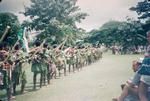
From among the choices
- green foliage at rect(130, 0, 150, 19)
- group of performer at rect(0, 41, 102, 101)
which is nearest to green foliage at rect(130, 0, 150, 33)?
green foliage at rect(130, 0, 150, 19)

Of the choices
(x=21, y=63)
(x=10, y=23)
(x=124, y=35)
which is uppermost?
(x=10, y=23)

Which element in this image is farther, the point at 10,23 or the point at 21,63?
the point at 10,23

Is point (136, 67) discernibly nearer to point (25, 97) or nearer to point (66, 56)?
point (25, 97)

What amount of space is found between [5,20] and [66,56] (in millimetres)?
23221

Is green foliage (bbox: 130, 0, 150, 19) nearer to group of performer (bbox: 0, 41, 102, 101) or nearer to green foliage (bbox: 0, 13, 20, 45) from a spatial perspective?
green foliage (bbox: 0, 13, 20, 45)

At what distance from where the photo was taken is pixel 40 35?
36.5 meters

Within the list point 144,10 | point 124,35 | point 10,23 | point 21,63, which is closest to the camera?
point 21,63

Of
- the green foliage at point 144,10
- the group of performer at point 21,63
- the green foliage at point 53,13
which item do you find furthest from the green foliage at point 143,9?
the group of performer at point 21,63

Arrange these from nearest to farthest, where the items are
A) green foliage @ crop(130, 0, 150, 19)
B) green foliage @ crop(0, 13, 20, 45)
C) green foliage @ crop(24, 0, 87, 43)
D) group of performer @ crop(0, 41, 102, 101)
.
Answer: group of performer @ crop(0, 41, 102, 101) < green foliage @ crop(0, 13, 20, 45) < green foliage @ crop(24, 0, 87, 43) < green foliage @ crop(130, 0, 150, 19)

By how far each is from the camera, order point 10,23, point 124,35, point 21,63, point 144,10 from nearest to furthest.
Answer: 1. point 21,63
2. point 10,23
3. point 144,10
4. point 124,35

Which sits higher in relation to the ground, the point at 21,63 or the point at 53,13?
the point at 53,13

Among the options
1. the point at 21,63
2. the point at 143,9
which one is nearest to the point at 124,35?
the point at 143,9

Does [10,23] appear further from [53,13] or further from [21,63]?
[21,63]

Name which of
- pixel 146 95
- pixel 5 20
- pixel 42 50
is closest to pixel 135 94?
pixel 146 95
